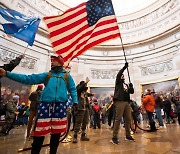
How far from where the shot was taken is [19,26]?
445 centimetres

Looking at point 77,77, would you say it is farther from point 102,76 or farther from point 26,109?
point 26,109

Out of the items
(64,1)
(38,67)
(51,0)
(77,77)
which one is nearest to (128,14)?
(64,1)

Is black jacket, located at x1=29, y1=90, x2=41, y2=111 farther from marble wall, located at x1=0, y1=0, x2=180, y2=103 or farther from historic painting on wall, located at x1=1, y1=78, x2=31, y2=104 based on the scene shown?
marble wall, located at x1=0, y1=0, x2=180, y2=103

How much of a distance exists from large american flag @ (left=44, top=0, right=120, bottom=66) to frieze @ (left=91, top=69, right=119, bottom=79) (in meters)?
11.8

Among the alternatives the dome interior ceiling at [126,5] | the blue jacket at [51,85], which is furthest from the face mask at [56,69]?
the dome interior ceiling at [126,5]

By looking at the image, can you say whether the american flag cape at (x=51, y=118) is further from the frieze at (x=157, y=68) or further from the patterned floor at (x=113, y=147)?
the frieze at (x=157, y=68)

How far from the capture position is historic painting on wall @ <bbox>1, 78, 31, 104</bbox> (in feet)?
31.6

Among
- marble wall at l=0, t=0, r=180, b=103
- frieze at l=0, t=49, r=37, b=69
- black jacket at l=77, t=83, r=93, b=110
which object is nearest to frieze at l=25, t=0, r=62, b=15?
marble wall at l=0, t=0, r=180, b=103

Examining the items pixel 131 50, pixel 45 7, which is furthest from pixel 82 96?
pixel 45 7

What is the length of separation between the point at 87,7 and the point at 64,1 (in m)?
16.4

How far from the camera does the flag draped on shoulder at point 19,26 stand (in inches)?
169

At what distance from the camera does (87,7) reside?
4059mm

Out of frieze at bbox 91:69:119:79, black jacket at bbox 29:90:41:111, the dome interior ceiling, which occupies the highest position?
the dome interior ceiling

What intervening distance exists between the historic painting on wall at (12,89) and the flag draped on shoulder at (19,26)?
617 cm
